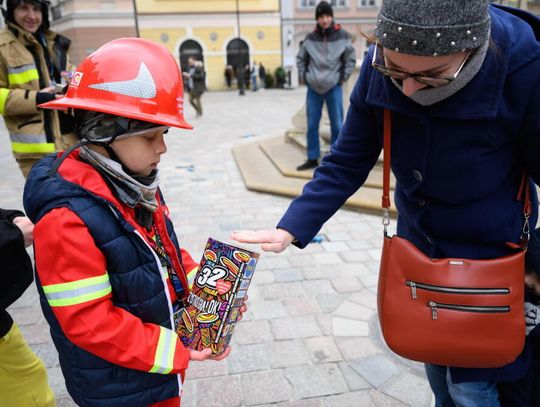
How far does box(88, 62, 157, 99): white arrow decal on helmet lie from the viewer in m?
1.29

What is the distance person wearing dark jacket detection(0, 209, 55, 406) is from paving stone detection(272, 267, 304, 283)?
2019 mm

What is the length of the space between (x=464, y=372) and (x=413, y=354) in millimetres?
187

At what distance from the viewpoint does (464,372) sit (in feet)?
4.74

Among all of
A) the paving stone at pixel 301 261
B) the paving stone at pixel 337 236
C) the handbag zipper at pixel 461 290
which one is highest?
the handbag zipper at pixel 461 290

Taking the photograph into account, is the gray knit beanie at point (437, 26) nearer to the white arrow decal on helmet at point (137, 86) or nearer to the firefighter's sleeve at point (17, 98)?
the white arrow decal on helmet at point (137, 86)

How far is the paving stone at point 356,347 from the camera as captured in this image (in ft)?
8.66

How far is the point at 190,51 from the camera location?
33.0 metres

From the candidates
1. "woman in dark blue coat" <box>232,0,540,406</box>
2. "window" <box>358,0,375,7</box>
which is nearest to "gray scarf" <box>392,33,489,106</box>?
"woman in dark blue coat" <box>232,0,540,406</box>

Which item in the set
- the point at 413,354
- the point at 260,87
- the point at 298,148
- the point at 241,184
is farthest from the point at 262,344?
the point at 260,87

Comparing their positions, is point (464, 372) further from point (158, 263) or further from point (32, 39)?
point (32, 39)

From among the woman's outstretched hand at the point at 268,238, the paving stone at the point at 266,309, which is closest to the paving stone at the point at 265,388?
the paving stone at the point at 266,309

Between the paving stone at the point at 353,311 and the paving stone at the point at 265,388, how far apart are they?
2.40 ft

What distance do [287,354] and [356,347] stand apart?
0.42 m

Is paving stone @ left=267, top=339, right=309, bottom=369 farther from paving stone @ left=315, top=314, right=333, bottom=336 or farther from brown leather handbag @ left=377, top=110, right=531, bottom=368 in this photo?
brown leather handbag @ left=377, top=110, right=531, bottom=368
